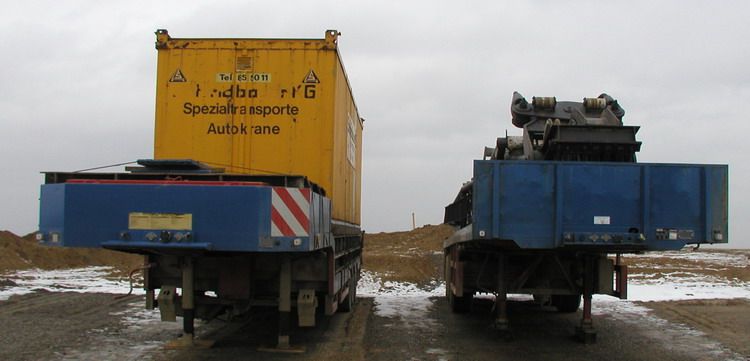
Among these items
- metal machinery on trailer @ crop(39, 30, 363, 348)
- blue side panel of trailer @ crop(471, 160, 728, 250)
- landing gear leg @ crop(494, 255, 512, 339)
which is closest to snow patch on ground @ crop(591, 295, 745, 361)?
blue side panel of trailer @ crop(471, 160, 728, 250)

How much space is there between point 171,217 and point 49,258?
2091 centimetres

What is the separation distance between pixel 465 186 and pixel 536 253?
9.04 feet

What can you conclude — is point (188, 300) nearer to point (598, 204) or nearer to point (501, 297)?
point (501, 297)

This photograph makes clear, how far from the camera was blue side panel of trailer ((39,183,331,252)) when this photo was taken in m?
6.77

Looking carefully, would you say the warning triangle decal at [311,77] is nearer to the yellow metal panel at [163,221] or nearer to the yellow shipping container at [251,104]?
the yellow shipping container at [251,104]

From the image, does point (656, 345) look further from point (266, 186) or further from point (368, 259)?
point (368, 259)

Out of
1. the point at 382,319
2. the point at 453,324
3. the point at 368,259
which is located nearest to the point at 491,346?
the point at 453,324

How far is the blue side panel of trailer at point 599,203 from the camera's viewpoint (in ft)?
25.0

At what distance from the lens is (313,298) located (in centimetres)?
799

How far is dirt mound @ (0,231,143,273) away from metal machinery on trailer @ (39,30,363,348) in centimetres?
1551

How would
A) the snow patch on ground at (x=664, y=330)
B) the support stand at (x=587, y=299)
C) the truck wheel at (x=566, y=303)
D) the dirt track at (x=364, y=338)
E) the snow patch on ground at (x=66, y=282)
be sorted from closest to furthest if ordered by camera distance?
the dirt track at (x=364, y=338), the snow patch on ground at (x=664, y=330), the support stand at (x=587, y=299), the truck wheel at (x=566, y=303), the snow patch on ground at (x=66, y=282)

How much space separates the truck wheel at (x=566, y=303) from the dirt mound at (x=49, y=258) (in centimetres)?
1504

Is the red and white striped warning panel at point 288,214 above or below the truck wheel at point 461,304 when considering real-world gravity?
above

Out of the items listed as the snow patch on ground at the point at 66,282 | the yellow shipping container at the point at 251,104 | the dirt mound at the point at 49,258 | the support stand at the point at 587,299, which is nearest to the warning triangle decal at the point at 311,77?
the yellow shipping container at the point at 251,104
